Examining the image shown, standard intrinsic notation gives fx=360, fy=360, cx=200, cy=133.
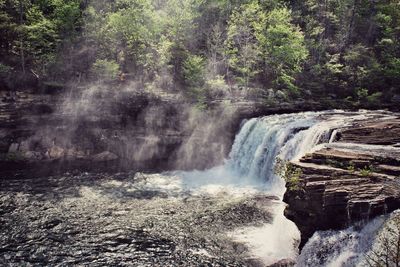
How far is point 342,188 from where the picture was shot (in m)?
16.5

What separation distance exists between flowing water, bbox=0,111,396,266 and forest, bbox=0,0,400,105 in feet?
36.4

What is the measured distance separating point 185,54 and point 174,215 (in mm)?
26630

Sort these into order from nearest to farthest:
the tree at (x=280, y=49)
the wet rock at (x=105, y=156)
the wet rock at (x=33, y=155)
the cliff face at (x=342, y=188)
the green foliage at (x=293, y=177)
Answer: the cliff face at (x=342, y=188), the green foliage at (x=293, y=177), the wet rock at (x=33, y=155), the wet rock at (x=105, y=156), the tree at (x=280, y=49)

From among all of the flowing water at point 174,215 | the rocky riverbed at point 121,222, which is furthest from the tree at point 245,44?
the rocky riverbed at point 121,222

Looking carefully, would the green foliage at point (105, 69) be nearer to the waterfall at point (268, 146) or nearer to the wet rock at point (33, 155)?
the wet rock at point (33, 155)

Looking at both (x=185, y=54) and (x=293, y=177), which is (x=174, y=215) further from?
(x=185, y=54)

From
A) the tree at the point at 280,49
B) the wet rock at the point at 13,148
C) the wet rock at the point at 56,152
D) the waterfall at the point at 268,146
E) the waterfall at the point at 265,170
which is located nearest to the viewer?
the waterfall at the point at 265,170

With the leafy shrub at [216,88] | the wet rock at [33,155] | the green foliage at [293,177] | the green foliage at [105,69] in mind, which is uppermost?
the green foliage at [105,69]

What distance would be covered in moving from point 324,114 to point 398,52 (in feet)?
72.0

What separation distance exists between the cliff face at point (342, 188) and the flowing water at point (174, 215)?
808 millimetres

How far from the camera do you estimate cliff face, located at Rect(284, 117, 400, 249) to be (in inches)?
624

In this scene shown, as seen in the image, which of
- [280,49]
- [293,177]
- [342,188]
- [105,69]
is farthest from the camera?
[280,49]

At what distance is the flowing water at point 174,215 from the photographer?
19.9 metres

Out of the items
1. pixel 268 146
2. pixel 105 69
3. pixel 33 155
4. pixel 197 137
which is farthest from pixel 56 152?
pixel 268 146
